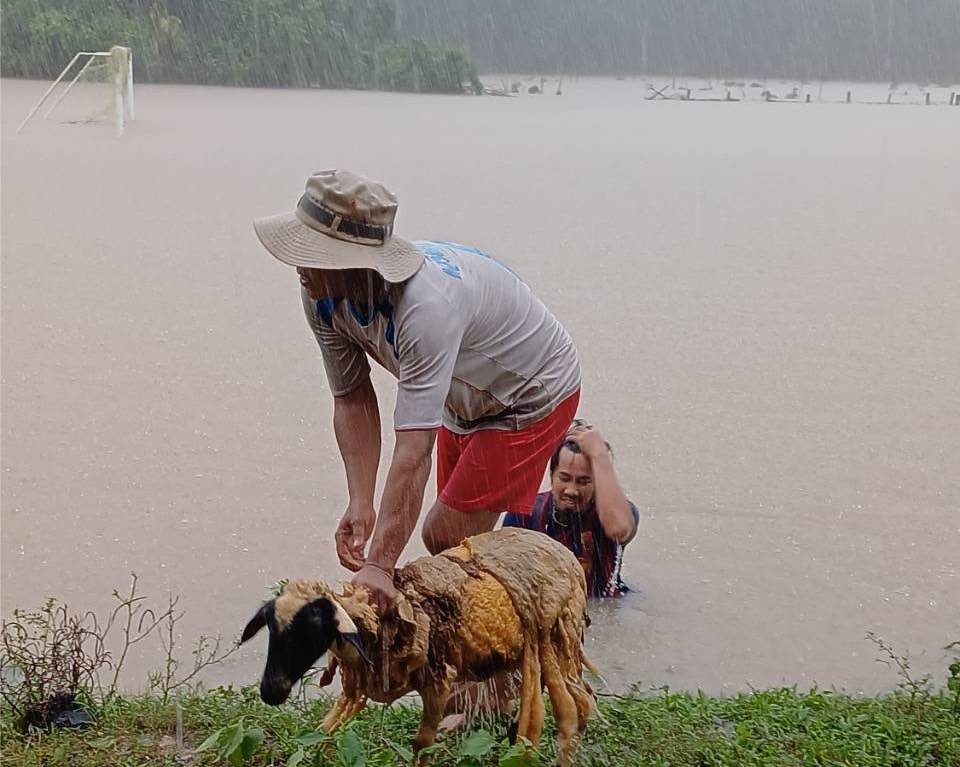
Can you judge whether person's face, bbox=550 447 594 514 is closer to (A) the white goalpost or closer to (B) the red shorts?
(B) the red shorts

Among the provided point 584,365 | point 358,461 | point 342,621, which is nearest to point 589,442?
point 358,461

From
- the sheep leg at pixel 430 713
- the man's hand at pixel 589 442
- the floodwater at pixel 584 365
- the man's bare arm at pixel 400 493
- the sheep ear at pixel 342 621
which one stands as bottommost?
the floodwater at pixel 584 365

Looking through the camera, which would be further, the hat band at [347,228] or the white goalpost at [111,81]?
the white goalpost at [111,81]

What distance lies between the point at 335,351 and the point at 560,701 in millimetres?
963

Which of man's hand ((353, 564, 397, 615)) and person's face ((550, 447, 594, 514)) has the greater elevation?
man's hand ((353, 564, 397, 615))

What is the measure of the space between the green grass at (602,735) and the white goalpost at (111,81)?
13.2 meters

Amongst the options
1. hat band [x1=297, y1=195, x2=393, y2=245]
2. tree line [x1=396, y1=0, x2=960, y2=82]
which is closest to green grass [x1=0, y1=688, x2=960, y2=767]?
hat band [x1=297, y1=195, x2=393, y2=245]

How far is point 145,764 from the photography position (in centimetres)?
278

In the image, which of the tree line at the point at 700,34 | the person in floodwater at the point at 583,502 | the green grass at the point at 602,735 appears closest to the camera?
the green grass at the point at 602,735

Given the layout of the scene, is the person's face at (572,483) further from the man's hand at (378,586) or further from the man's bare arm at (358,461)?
the man's hand at (378,586)

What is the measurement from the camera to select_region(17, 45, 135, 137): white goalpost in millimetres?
14781

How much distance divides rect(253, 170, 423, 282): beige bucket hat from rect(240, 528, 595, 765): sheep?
0.65 meters

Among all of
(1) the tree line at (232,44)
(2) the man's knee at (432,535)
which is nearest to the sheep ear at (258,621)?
(2) the man's knee at (432,535)

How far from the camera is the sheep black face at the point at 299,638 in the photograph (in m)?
2.13
